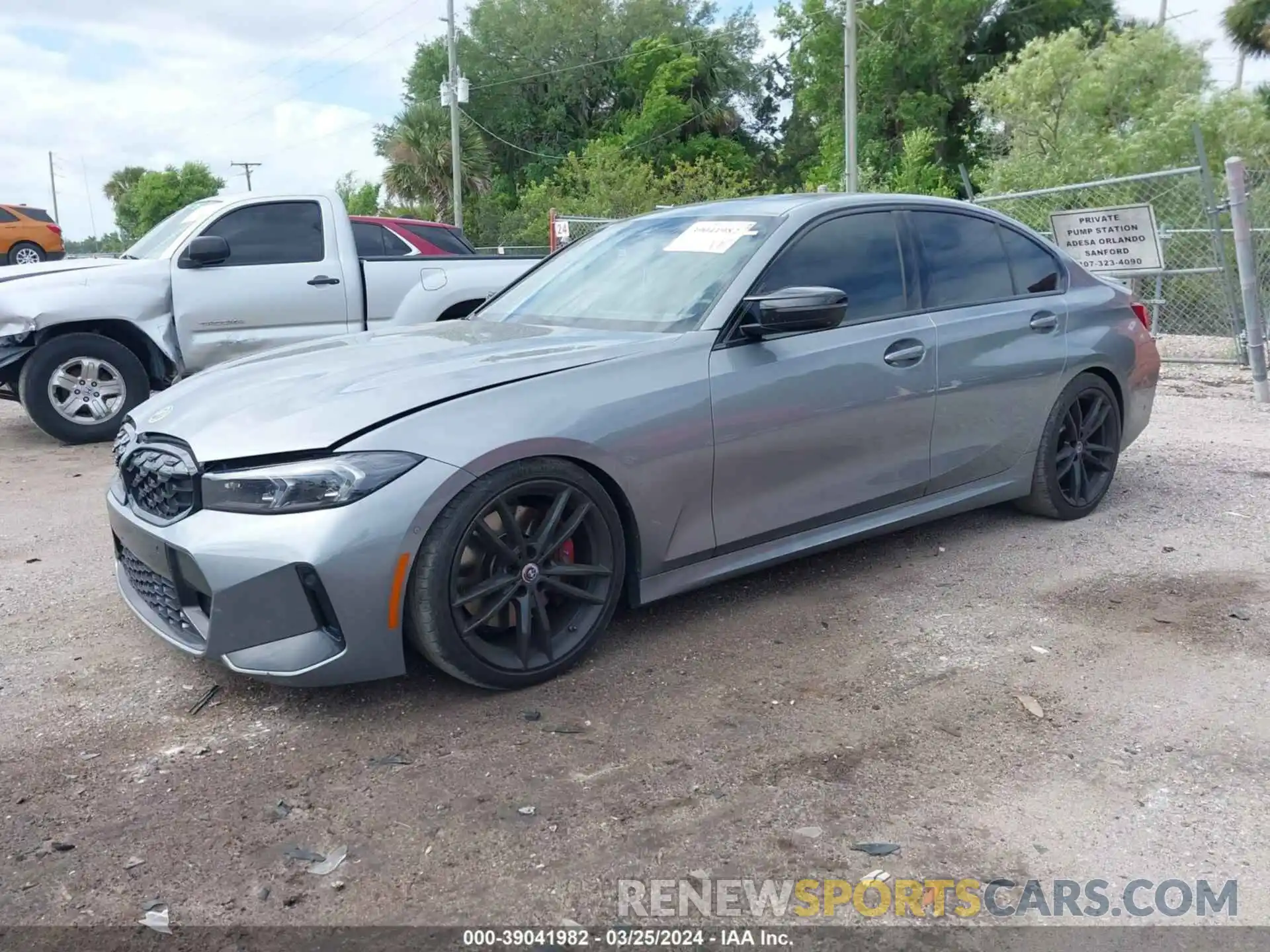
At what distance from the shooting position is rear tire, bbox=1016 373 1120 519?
5.10m

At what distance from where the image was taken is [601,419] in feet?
11.3

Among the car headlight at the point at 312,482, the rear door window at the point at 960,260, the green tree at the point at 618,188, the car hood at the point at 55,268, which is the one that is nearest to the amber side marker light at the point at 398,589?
the car headlight at the point at 312,482

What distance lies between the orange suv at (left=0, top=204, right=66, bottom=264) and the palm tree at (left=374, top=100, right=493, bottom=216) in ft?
57.6

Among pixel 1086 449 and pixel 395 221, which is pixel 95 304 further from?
pixel 1086 449

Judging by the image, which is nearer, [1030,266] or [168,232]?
[1030,266]

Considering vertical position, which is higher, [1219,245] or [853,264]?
[1219,245]

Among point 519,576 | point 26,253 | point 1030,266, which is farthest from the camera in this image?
point 26,253

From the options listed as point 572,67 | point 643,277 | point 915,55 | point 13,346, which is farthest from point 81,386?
point 572,67

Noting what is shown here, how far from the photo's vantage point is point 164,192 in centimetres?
8288

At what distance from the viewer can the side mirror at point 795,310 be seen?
146 inches

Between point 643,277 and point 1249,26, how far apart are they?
3578cm

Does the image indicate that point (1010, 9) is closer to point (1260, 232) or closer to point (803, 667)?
point (1260, 232)

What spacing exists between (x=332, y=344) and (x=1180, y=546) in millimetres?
3839

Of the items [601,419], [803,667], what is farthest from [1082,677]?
[601,419]
